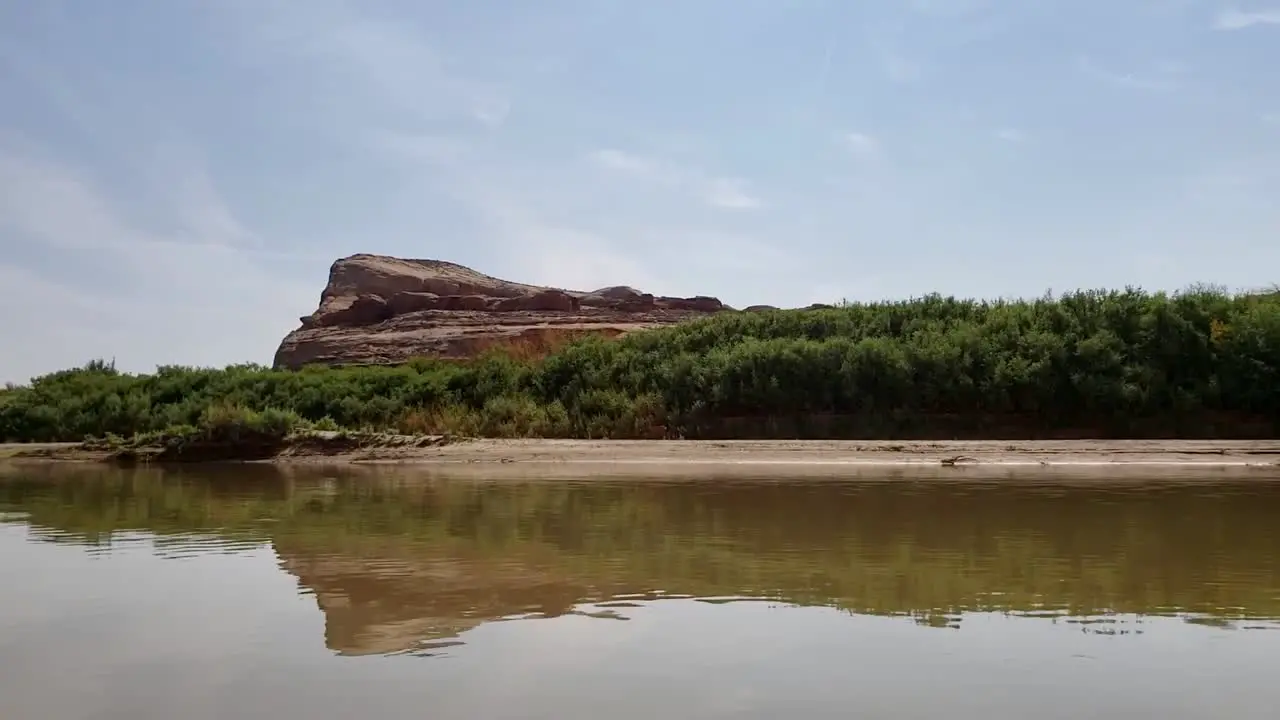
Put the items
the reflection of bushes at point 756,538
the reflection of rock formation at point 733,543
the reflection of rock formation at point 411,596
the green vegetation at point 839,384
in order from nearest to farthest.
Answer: the reflection of rock formation at point 411,596
the reflection of rock formation at point 733,543
the reflection of bushes at point 756,538
the green vegetation at point 839,384

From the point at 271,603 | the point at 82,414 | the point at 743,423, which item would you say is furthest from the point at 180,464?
the point at 271,603

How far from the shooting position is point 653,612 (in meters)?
5.93

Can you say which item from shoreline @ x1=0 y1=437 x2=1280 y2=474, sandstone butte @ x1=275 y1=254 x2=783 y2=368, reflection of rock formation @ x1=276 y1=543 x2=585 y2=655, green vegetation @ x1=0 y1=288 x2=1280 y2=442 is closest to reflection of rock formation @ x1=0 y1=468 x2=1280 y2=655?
reflection of rock formation @ x1=276 y1=543 x2=585 y2=655

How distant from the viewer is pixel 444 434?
72.9 feet

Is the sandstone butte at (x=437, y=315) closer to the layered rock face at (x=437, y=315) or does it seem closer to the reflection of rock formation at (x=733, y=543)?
the layered rock face at (x=437, y=315)

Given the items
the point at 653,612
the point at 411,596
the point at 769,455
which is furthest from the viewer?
the point at 769,455

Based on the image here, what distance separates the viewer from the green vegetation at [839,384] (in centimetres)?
2106

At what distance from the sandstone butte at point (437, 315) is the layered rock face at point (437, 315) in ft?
0.15

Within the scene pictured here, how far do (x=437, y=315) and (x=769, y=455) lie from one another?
3339 cm

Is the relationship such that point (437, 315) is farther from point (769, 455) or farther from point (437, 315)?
point (769, 455)

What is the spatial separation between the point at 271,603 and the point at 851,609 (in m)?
3.59

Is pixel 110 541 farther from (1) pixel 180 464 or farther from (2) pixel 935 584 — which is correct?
(1) pixel 180 464

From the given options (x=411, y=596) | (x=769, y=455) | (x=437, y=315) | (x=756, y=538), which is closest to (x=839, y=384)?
(x=769, y=455)

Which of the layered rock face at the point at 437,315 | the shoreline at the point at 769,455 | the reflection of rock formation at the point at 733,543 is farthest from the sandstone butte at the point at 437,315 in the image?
the reflection of rock formation at the point at 733,543
